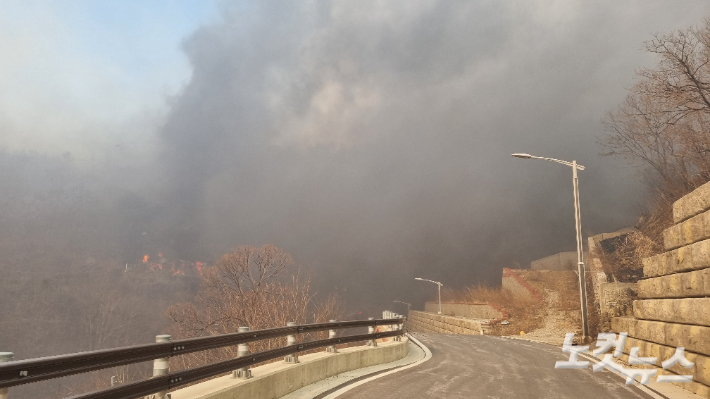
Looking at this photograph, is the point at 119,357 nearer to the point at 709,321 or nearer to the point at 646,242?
the point at 709,321

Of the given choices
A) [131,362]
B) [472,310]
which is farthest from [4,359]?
[472,310]

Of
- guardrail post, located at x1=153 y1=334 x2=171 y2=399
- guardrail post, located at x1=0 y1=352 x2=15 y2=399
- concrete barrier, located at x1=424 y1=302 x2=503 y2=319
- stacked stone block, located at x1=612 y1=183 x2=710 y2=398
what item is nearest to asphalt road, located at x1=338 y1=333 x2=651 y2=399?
stacked stone block, located at x1=612 y1=183 x2=710 y2=398

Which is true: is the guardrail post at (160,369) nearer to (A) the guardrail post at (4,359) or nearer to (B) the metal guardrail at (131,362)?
(B) the metal guardrail at (131,362)

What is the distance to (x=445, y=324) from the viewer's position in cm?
4650

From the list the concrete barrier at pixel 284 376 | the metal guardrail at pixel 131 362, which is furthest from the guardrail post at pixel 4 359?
the concrete barrier at pixel 284 376

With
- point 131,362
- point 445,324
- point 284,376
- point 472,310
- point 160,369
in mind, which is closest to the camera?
point 131,362

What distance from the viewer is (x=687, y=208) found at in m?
9.77

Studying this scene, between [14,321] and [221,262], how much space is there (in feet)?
479

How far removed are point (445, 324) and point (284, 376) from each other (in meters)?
40.8

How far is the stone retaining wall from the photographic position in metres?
38.6

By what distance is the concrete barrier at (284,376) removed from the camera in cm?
585

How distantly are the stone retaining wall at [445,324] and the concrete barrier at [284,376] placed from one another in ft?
88.5

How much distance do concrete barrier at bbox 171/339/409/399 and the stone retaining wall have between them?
26983 mm

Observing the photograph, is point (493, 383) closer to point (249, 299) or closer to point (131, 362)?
point (131, 362)
